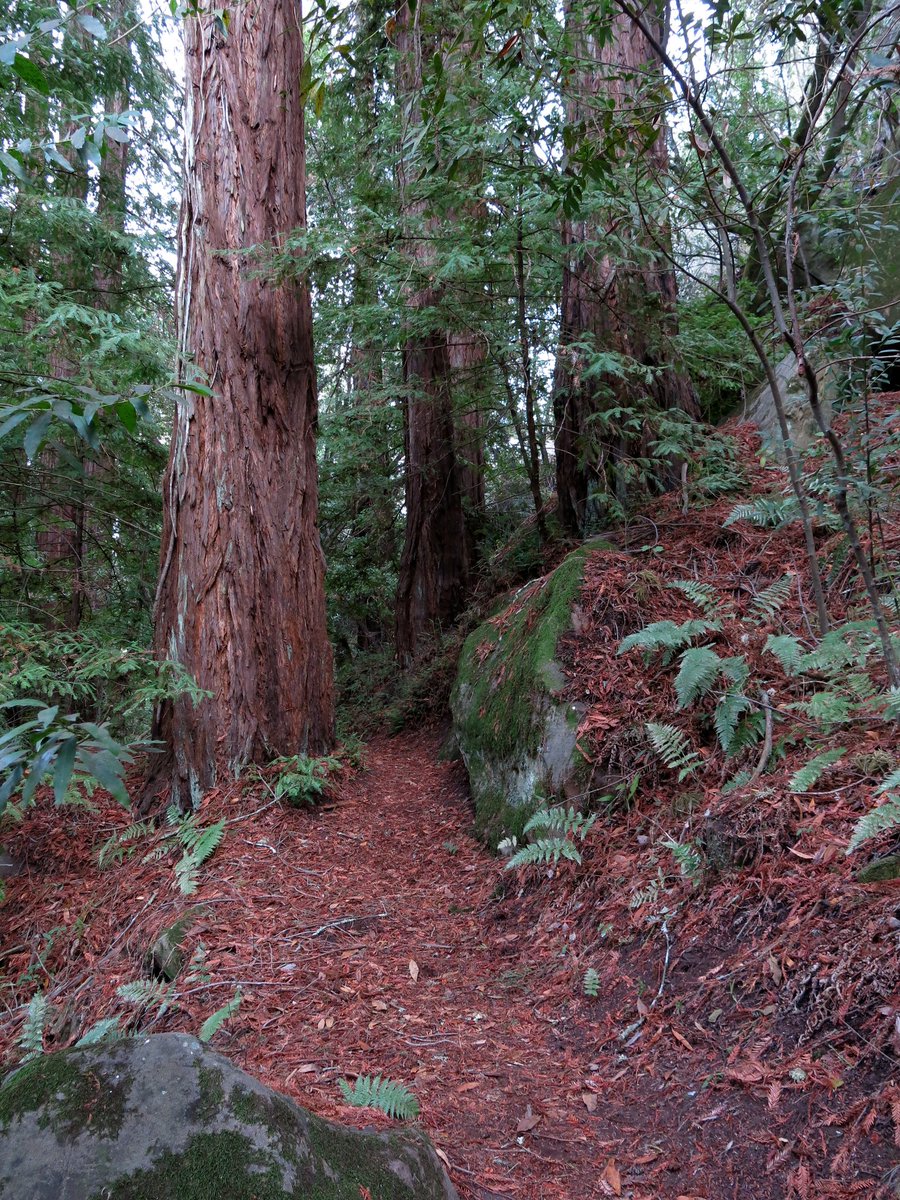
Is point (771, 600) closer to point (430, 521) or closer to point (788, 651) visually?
point (788, 651)

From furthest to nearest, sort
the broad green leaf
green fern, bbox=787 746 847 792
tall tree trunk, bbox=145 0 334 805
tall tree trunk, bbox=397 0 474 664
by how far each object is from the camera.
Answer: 1. tall tree trunk, bbox=397 0 474 664
2. tall tree trunk, bbox=145 0 334 805
3. green fern, bbox=787 746 847 792
4. the broad green leaf

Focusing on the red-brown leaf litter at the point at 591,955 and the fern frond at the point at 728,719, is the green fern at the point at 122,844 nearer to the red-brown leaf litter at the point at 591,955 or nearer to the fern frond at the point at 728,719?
the red-brown leaf litter at the point at 591,955

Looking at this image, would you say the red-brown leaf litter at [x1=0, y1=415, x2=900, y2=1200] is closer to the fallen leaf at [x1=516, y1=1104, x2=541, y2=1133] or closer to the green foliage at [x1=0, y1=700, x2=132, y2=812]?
the fallen leaf at [x1=516, y1=1104, x2=541, y2=1133]

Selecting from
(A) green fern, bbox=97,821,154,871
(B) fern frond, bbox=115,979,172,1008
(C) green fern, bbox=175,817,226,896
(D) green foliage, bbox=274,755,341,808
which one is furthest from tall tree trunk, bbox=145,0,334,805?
(B) fern frond, bbox=115,979,172,1008

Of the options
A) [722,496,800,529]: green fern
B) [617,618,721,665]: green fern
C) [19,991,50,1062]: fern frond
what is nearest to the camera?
[19,991,50,1062]: fern frond

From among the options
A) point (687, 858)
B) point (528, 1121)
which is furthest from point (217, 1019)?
point (687, 858)

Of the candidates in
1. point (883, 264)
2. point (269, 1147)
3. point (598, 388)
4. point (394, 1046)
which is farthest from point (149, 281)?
point (269, 1147)

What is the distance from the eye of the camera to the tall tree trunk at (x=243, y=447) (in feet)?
19.6

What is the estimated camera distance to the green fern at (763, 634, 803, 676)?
4.07 m

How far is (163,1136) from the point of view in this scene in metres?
1.62

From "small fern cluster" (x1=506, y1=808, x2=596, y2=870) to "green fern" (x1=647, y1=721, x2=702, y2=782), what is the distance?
1.87 feet

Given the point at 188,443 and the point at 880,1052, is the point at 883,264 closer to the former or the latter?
the point at 188,443

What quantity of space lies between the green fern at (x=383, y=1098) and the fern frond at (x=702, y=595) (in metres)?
3.41

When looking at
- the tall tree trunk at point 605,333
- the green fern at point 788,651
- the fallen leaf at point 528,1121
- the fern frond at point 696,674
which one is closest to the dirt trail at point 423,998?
the fallen leaf at point 528,1121
